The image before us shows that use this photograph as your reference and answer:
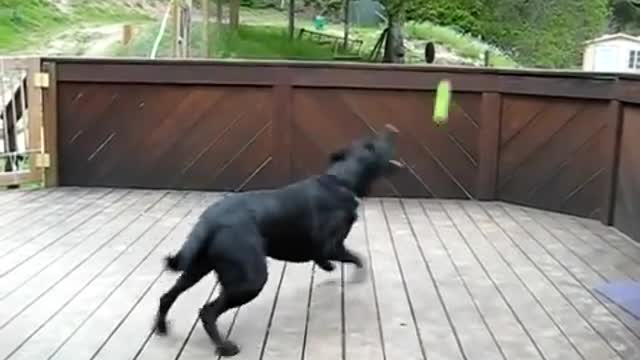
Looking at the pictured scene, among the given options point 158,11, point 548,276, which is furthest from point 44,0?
point 548,276

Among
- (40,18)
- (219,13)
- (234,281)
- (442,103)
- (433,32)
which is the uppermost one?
(219,13)

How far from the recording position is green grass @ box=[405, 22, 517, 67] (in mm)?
20438

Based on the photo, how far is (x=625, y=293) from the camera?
156 inches

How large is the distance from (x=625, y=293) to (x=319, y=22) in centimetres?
1921

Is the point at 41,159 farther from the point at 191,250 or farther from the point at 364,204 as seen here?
the point at 191,250

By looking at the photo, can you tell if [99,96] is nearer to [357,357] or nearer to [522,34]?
[357,357]

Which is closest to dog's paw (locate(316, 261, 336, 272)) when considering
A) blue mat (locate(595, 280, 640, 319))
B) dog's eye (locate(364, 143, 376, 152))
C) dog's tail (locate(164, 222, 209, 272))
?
dog's eye (locate(364, 143, 376, 152))

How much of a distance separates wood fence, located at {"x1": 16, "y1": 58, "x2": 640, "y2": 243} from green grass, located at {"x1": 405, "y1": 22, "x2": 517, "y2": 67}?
1412 cm

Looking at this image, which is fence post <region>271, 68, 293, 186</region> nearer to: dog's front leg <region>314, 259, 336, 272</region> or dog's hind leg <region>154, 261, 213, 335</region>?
dog's front leg <region>314, 259, 336, 272</region>

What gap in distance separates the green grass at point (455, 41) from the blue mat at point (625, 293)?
647 inches

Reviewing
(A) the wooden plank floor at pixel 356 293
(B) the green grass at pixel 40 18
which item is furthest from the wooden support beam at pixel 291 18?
(A) the wooden plank floor at pixel 356 293

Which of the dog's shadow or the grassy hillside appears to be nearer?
the dog's shadow

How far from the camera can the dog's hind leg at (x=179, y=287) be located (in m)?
3.10

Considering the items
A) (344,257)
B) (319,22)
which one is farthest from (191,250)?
(319,22)
